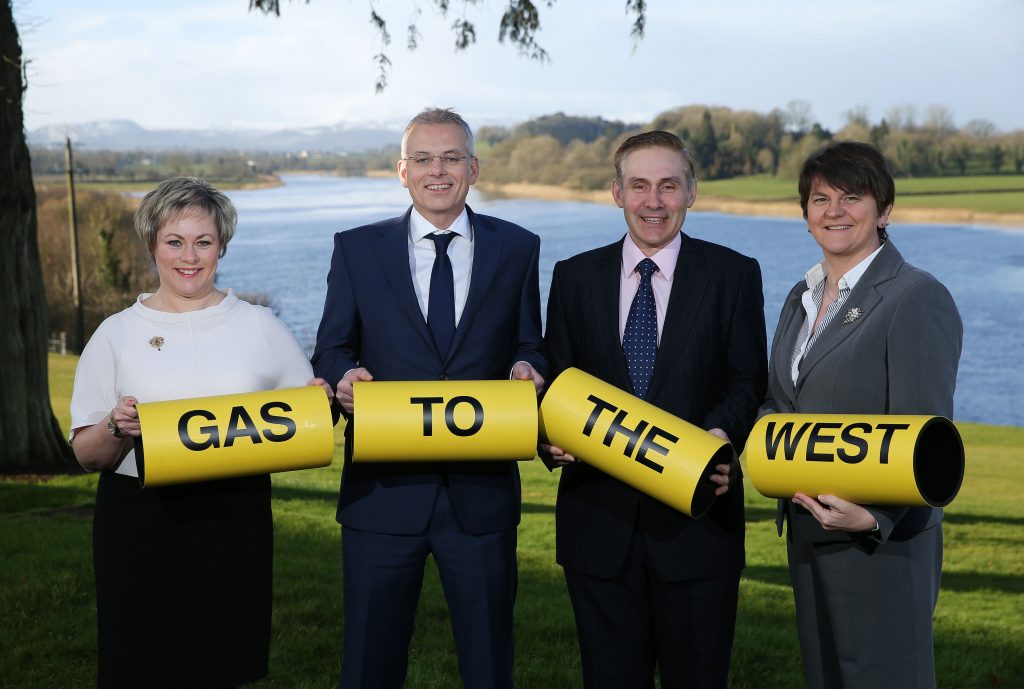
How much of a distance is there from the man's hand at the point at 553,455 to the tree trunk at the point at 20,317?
37.1 ft

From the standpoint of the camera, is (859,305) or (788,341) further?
(788,341)

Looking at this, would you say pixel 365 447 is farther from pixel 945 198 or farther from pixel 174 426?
pixel 945 198

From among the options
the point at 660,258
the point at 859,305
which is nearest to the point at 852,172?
the point at 859,305

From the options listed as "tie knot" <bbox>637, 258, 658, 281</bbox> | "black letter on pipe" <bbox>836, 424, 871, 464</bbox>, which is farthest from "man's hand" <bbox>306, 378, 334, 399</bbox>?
"black letter on pipe" <bbox>836, 424, 871, 464</bbox>

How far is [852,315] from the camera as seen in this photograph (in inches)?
138

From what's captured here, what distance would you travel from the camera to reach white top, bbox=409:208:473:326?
407cm

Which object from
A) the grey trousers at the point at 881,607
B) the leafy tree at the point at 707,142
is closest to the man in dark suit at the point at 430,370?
the grey trousers at the point at 881,607

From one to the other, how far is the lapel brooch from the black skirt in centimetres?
223

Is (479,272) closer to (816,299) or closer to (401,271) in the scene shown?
(401,271)

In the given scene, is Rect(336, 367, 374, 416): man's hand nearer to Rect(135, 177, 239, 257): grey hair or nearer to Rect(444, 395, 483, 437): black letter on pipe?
Rect(444, 395, 483, 437): black letter on pipe

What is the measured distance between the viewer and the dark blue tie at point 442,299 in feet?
13.1

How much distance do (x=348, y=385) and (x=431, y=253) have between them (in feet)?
2.36

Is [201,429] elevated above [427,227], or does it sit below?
below

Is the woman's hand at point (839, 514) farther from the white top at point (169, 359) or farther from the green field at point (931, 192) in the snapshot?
the green field at point (931, 192)
